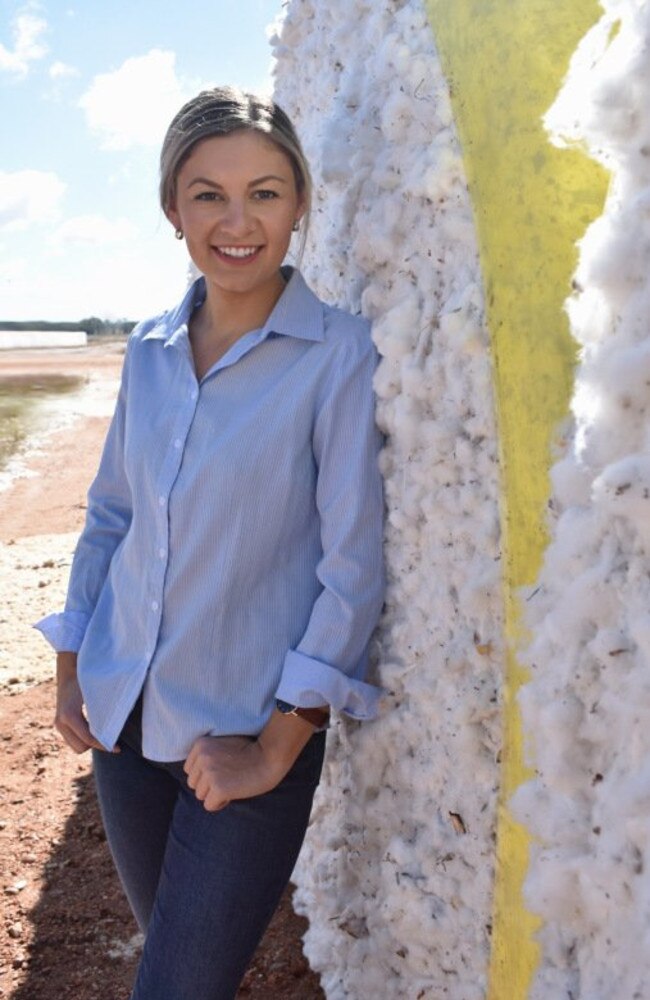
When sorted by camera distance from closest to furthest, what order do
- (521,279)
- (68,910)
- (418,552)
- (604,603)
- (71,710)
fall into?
1. (604,603)
2. (521,279)
3. (418,552)
4. (71,710)
5. (68,910)

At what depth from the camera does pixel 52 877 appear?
307 centimetres

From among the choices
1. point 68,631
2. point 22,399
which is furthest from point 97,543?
point 22,399

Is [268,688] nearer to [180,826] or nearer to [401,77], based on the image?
[180,826]

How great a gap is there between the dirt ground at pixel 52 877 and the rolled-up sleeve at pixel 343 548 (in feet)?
3.35

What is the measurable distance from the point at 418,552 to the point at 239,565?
0.29 m

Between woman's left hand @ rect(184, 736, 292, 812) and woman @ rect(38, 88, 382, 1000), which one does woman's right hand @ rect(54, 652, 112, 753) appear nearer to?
woman @ rect(38, 88, 382, 1000)

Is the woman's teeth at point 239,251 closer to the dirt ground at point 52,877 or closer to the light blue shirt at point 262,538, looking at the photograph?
the light blue shirt at point 262,538

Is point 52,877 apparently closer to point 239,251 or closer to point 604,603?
point 239,251

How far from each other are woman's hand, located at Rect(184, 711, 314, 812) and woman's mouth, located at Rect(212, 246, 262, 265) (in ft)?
2.46

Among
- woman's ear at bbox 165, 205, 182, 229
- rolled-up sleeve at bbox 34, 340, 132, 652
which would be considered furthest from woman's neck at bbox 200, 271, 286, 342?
rolled-up sleeve at bbox 34, 340, 132, 652

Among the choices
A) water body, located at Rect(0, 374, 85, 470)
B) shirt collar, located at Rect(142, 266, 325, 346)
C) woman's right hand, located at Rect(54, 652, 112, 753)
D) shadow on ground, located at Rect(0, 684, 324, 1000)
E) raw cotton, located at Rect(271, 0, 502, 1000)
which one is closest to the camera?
raw cotton, located at Rect(271, 0, 502, 1000)

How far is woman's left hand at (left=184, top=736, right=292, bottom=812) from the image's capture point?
5.57 feet

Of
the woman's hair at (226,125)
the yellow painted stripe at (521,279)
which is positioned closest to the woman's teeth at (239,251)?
the woman's hair at (226,125)

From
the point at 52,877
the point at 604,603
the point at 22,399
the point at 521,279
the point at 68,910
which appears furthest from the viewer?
the point at 22,399
